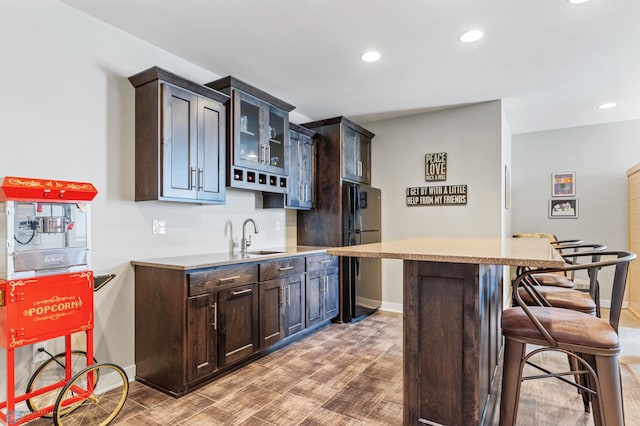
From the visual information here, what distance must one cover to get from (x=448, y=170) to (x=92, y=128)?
3.74 m

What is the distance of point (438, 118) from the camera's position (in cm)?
441

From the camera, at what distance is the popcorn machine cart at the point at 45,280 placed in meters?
1.71

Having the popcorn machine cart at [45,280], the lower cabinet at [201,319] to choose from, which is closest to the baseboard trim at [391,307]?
the lower cabinet at [201,319]

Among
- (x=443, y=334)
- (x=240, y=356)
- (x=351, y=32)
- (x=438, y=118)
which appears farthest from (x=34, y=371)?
(x=438, y=118)

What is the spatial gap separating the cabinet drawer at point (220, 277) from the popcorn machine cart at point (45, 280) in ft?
1.95

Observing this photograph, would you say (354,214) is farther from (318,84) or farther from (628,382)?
(628,382)

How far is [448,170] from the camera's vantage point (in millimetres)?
4344

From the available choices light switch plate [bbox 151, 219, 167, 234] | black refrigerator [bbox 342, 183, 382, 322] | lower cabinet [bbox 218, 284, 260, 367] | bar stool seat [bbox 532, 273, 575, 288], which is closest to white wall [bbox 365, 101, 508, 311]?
black refrigerator [bbox 342, 183, 382, 322]

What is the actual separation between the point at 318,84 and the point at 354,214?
1.53 metres

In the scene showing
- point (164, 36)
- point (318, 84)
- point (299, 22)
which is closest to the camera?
point (299, 22)

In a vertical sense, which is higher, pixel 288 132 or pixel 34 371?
pixel 288 132

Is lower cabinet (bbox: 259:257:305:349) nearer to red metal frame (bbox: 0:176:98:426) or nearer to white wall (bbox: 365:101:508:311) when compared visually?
red metal frame (bbox: 0:176:98:426)

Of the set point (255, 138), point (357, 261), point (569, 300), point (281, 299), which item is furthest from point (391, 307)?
point (255, 138)

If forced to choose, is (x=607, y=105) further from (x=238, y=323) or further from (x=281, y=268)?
(x=238, y=323)
